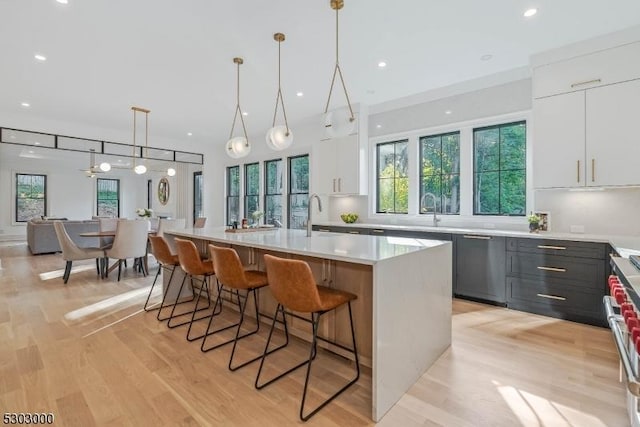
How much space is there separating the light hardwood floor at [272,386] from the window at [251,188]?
4631mm

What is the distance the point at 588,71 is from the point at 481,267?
228 cm

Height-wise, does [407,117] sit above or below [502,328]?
Answer: above

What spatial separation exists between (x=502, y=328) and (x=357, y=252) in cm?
202

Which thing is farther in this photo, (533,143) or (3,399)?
(533,143)

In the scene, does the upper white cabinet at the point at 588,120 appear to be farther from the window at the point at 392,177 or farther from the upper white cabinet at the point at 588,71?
the window at the point at 392,177

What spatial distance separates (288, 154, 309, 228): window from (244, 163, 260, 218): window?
1.13 meters

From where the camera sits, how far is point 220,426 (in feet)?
5.54

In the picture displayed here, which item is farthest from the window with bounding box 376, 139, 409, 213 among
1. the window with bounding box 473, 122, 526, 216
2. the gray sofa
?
the gray sofa

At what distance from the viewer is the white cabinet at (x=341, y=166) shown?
5238 millimetres

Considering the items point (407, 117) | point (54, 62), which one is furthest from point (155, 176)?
point (407, 117)

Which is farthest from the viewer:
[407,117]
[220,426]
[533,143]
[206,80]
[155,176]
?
[155,176]

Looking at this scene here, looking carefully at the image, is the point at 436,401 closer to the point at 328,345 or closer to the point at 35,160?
the point at 328,345

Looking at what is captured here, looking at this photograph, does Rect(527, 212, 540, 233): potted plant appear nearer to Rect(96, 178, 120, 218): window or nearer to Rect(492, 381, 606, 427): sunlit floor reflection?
Rect(492, 381, 606, 427): sunlit floor reflection

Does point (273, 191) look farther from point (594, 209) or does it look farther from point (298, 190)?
point (594, 209)
